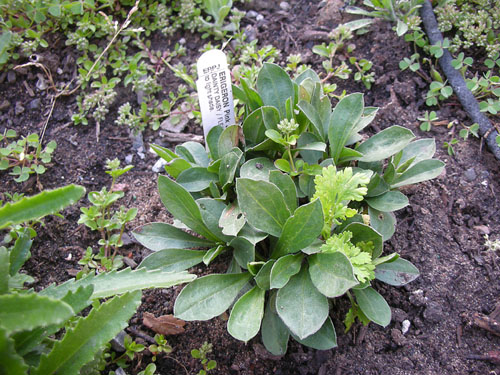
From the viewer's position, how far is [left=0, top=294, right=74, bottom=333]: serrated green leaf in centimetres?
101

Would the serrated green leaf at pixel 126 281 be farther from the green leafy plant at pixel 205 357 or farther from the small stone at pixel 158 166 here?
the small stone at pixel 158 166

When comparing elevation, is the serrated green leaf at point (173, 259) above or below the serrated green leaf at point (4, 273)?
below

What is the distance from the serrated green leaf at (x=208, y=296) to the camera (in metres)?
1.48

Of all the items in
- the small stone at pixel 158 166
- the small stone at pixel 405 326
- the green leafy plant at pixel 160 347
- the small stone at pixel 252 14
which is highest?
the small stone at pixel 252 14

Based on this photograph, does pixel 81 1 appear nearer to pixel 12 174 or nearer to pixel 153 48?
pixel 153 48

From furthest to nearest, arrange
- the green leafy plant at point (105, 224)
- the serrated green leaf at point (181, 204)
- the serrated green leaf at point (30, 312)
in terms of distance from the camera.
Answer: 1. the green leafy plant at point (105, 224)
2. the serrated green leaf at point (181, 204)
3. the serrated green leaf at point (30, 312)

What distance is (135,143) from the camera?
245 cm

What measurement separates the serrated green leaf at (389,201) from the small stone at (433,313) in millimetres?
474

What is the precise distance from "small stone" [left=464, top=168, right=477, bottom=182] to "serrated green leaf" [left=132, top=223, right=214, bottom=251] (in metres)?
1.37

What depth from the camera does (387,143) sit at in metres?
1.77

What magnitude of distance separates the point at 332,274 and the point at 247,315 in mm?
333

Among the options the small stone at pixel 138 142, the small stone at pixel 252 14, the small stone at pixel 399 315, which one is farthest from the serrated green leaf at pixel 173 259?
the small stone at pixel 252 14

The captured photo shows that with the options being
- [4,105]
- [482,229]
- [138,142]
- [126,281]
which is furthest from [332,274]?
[4,105]

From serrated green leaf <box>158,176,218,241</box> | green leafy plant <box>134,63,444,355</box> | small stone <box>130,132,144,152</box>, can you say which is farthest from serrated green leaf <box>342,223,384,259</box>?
small stone <box>130,132,144,152</box>
